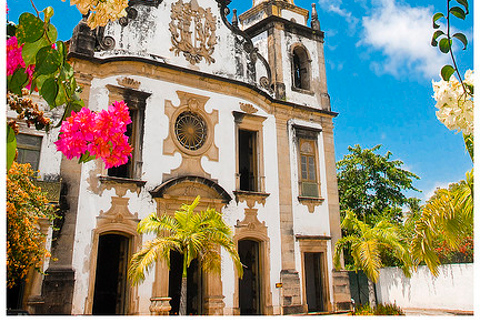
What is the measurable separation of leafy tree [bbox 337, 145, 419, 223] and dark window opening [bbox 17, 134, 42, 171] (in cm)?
1746

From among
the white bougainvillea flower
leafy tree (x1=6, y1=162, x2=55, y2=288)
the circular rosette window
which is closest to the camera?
the white bougainvillea flower

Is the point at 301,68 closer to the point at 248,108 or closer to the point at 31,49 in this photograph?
the point at 248,108

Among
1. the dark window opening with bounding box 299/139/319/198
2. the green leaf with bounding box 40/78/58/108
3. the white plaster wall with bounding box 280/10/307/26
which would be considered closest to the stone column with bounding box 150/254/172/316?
the dark window opening with bounding box 299/139/319/198

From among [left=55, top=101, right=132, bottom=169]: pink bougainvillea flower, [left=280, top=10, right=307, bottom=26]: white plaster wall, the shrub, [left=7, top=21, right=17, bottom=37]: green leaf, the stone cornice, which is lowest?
the shrub

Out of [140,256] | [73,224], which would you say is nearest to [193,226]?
[140,256]

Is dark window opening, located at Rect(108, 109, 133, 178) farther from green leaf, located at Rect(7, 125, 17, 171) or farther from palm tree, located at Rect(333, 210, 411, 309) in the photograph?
green leaf, located at Rect(7, 125, 17, 171)

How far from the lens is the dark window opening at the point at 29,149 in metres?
10.9

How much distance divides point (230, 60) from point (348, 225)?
695 centimetres

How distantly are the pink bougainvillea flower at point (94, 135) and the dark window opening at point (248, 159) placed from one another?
1171 cm

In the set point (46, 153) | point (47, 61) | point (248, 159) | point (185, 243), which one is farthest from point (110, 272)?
point (47, 61)

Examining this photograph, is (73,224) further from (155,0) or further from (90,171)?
(155,0)

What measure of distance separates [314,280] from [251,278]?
2606 mm

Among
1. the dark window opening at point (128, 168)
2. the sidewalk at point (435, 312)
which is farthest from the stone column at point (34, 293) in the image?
the sidewalk at point (435, 312)

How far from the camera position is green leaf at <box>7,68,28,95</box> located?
245 cm
